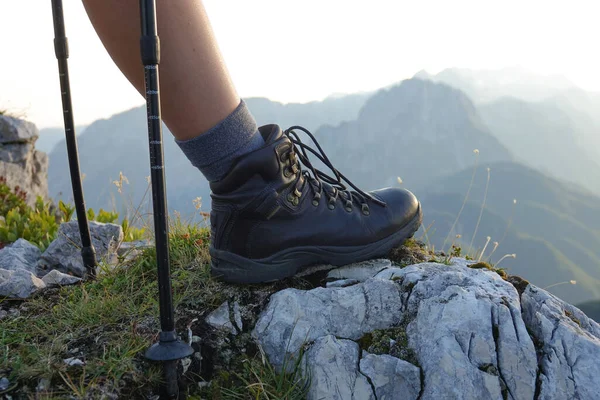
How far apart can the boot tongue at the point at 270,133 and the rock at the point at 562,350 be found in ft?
4.28

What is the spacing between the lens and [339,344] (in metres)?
1.90

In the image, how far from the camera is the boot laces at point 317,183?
2.20 metres

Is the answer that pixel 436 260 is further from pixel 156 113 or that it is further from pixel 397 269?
pixel 156 113

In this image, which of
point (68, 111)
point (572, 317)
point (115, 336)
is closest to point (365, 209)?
point (572, 317)

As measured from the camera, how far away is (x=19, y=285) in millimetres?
2508

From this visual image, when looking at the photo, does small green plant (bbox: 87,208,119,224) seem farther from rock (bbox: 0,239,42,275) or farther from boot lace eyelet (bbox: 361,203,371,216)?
boot lace eyelet (bbox: 361,203,371,216)

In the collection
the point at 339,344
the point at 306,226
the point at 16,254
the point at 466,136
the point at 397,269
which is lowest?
the point at 466,136

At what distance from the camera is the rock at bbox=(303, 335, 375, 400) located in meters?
1.78

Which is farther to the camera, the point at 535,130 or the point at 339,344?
the point at 535,130

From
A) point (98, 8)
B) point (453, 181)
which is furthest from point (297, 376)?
point (453, 181)

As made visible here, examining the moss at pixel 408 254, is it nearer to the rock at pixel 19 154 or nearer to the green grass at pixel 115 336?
the green grass at pixel 115 336

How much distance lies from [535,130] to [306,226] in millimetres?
137359

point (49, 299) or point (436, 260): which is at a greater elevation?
point (436, 260)

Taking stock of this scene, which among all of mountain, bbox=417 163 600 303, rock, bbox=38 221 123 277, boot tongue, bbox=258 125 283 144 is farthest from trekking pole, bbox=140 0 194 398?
mountain, bbox=417 163 600 303
